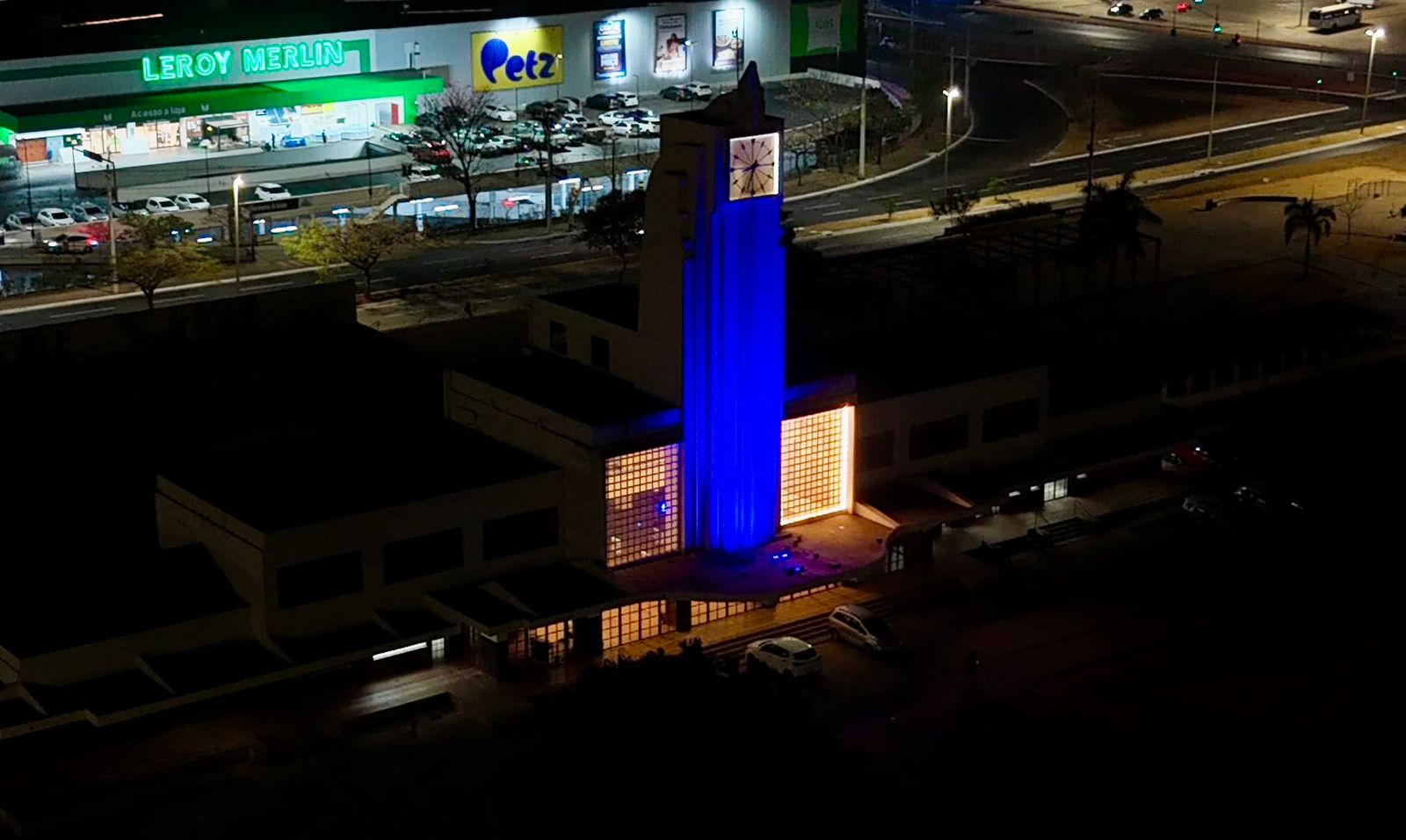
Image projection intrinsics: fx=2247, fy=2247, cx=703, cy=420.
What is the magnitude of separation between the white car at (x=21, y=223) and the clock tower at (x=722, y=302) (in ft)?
196

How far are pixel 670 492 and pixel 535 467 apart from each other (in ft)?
13.8

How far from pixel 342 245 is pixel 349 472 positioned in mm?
40111

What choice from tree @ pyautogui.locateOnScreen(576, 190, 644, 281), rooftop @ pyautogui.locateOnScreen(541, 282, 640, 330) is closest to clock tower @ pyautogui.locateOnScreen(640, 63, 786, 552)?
rooftop @ pyautogui.locateOnScreen(541, 282, 640, 330)

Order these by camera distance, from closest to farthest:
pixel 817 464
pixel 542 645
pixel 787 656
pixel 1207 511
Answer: pixel 787 656
pixel 542 645
pixel 817 464
pixel 1207 511

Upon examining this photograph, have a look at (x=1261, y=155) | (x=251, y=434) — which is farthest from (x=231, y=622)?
(x=1261, y=155)

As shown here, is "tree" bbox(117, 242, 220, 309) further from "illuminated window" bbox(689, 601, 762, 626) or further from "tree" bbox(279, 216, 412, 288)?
"illuminated window" bbox(689, 601, 762, 626)

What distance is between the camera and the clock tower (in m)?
64.6

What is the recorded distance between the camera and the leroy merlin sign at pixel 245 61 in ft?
435

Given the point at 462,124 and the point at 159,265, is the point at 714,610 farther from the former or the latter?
the point at 462,124

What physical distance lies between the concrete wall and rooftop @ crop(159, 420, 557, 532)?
11.4 metres

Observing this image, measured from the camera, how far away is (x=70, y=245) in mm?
112125

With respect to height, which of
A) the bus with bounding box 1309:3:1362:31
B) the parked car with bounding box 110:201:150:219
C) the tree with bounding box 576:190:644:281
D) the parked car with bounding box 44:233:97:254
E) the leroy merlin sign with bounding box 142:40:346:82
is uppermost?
the leroy merlin sign with bounding box 142:40:346:82

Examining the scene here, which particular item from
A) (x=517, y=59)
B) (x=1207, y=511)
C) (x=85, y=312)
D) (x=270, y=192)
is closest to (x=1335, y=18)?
(x=517, y=59)

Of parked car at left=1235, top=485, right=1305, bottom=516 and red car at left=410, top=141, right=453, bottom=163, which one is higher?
red car at left=410, top=141, right=453, bottom=163
